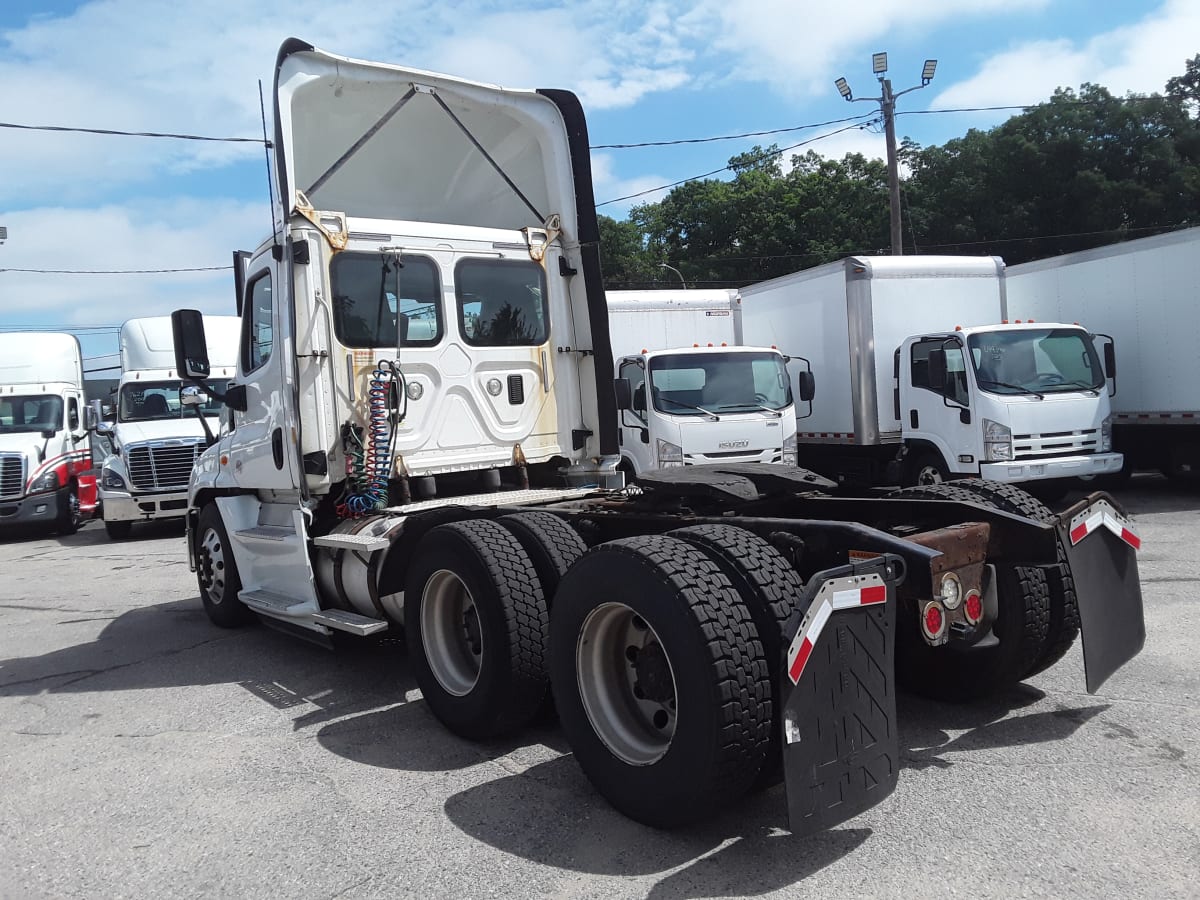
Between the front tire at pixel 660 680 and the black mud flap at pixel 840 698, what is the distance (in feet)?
0.69

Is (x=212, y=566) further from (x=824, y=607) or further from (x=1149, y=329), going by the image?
(x=1149, y=329)

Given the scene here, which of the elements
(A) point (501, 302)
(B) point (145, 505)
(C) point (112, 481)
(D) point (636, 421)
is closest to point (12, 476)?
(C) point (112, 481)

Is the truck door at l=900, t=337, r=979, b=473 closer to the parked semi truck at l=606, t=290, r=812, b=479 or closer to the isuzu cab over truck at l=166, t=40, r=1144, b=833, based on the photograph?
the parked semi truck at l=606, t=290, r=812, b=479

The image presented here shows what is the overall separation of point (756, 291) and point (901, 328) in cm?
295

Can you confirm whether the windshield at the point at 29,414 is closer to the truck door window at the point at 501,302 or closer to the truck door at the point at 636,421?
the truck door at the point at 636,421

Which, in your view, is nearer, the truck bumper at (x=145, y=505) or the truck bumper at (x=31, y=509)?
the truck bumper at (x=145, y=505)

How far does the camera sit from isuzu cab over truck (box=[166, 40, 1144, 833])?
336cm

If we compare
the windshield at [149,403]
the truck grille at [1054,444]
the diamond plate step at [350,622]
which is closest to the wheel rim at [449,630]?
the diamond plate step at [350,622]

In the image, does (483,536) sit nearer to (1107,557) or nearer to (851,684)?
(851,684)

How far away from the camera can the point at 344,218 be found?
6191 mm

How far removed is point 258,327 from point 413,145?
169cm

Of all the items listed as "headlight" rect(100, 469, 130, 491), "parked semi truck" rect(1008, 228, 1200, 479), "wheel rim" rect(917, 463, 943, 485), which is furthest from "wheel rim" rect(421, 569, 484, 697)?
"headlight" rect(100, 469, 130, 491)

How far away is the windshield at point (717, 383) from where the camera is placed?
1141cm

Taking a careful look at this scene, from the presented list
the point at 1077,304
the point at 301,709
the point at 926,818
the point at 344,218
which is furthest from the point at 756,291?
the point at 926,818
